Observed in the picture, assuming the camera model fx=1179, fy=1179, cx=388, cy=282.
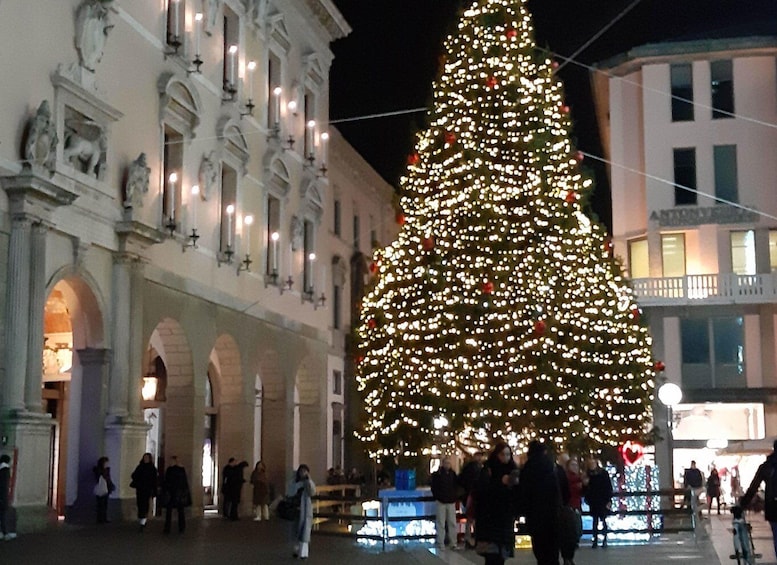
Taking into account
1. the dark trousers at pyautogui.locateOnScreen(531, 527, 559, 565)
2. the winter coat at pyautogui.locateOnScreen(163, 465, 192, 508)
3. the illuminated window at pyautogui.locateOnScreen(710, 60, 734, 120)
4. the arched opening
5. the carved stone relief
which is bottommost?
the dark trousers at pyautogui.locateOnScreen(531, 527, 559, 565)

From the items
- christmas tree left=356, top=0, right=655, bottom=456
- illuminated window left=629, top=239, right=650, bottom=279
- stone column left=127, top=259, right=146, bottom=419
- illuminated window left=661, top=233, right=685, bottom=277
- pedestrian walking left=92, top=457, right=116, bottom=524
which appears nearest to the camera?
pedestrian walking left=92, top=457, right=116, bottom=524

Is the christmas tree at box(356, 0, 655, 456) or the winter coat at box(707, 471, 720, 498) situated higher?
the christmas tree at box(356, 0, 655, 456)

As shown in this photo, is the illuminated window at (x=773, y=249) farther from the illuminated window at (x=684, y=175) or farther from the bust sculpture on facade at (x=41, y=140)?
the bust sculpture on facade at (x=41, y=140)

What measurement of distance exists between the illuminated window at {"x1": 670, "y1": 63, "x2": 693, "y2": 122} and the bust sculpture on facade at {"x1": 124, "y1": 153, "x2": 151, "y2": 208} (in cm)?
2582

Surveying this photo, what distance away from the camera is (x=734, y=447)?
41812mm

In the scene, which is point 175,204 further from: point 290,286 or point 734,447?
point 734,447

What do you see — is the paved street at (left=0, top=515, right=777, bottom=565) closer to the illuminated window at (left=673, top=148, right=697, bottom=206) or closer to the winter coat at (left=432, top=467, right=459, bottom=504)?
the winter coat at (left=432, top=467, right=459, bottom=504)

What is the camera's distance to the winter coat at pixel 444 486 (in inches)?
824

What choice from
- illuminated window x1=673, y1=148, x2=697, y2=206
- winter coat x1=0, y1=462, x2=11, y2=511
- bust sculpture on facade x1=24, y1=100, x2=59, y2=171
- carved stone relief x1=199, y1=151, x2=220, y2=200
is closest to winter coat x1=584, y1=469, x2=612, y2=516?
winter coat x1=0, y1=462, x2=11, y2=511

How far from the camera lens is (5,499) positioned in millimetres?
19328

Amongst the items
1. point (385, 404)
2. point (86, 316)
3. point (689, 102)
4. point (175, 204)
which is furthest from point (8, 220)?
point (689, 102)

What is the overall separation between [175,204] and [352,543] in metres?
9.69

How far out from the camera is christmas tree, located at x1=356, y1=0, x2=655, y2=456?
28891 millimetres

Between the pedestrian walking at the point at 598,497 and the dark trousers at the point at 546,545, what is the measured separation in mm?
8593
